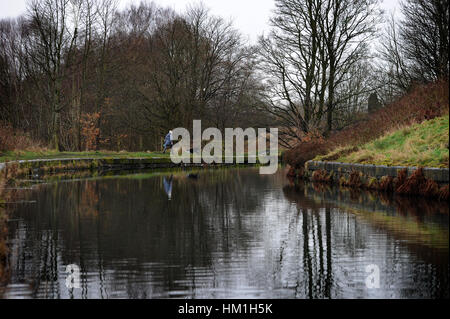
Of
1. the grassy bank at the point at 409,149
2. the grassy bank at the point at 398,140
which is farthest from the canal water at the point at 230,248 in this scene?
the grassy bank at the point at 398,140

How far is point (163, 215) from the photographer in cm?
1115

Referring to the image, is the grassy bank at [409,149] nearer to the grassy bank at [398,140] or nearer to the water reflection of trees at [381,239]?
the grassy bank at [398,140]

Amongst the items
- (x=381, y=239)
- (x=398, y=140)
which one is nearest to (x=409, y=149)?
(x=398, y=140)

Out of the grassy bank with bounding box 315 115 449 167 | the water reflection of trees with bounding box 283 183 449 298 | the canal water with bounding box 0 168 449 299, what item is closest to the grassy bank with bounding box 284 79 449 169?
the grassy bank with bounding box 315 115 449 167

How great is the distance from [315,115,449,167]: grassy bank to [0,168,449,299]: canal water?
1396 millimetres

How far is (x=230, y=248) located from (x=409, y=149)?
9.12m

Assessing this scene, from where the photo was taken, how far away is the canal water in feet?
18.2

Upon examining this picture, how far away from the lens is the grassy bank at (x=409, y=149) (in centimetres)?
1388

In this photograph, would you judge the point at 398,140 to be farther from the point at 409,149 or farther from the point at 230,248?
the point at 230,248

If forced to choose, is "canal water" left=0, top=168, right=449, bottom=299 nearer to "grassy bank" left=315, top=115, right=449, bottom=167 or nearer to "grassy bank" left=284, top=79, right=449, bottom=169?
"grassy bank" left=315, top=115, right=449, bottom=167

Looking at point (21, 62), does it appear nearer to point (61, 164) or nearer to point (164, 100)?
point (164, 100)

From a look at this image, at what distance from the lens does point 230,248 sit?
7.74 m
